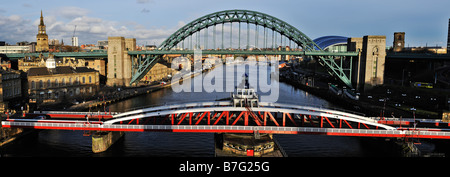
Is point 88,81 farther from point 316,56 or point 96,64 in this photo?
point 316,56

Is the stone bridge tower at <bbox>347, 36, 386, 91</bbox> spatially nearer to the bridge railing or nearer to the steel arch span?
the steel arch span

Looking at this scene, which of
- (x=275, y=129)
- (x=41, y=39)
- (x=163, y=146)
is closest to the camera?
(x=275, y=129)

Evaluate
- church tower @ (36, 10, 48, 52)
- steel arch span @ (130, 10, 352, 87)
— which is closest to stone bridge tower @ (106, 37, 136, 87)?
steel arch span @ (130, 10, 352, 87)

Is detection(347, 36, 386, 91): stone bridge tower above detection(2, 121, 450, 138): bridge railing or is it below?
above

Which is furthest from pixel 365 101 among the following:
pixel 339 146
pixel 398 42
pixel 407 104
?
pixel 398 42

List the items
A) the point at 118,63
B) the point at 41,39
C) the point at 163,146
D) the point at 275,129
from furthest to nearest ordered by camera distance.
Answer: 1. the point at 41,39
2. the point at 118,63
3. the point at 163,146
4. the point at 275,129

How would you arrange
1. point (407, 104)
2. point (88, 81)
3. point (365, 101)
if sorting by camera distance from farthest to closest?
1. point (88, 81)
2. point (365, 101)
3. point (407, 104)

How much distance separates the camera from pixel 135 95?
58062 millimetres

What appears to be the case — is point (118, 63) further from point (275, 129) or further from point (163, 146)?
point (275, 129)

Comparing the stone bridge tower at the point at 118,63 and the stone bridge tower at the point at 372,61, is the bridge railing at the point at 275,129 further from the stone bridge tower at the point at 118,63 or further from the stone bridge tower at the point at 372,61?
the stone bridge tower at the point at 118,63

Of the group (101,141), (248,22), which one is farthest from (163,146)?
(248,22)

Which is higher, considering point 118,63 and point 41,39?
point 41,39
